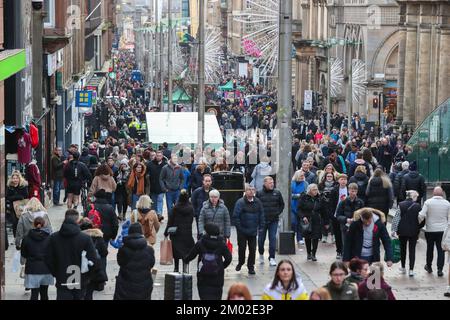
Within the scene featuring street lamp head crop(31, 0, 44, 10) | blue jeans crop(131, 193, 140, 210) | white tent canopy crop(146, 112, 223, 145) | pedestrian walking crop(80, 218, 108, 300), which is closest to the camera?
pedestrian walking crop(80, 218, 108, 300)

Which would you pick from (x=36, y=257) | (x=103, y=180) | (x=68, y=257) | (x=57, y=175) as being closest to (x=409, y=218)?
(x=36, y=257)

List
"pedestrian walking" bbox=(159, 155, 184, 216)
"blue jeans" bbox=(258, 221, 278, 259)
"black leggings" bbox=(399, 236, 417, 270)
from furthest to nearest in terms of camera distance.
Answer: "pedestrian walking" bbox=(159, 155, 184, 216) → "blue jeans" bbox=(258, 221, 278, 259) → "black leggings" bbox=(399, 236, 417, 270)

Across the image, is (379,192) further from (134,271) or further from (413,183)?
(134,271)

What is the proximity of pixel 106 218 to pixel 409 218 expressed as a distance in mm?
4374

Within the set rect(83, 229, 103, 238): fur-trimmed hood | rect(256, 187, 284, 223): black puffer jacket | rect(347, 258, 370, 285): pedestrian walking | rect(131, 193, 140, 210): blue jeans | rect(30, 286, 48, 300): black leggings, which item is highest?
rect(347, 258, 370, 285): pedestrian walking

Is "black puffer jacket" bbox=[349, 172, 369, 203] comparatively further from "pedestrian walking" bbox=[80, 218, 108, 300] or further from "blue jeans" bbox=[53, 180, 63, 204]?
"blue jeans" bbox=[53, 180, 63, 204]

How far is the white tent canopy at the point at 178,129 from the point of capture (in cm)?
4528

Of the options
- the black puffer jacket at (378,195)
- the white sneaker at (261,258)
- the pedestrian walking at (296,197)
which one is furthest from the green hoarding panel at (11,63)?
the pedestrian walking at (296,197)

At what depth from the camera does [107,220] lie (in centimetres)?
2123

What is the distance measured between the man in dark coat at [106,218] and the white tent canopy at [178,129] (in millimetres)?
23061

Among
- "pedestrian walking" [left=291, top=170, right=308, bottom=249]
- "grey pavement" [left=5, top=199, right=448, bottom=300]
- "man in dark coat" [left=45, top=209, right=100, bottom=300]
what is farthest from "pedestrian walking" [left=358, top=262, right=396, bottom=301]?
"pedestrian walking" [left=291, top=170, right=308, bottom=249]

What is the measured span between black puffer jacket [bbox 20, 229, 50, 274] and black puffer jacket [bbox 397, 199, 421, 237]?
5991 millimetres

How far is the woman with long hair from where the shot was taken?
24.2 m

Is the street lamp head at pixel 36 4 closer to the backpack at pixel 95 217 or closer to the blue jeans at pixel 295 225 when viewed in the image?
the blue jeans at pixel 295 225
